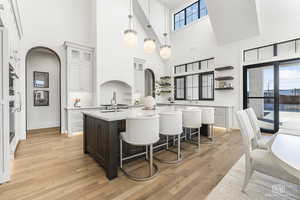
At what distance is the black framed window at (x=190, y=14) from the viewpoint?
603 cm

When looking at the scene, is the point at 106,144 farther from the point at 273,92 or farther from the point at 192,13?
the point at 192,13

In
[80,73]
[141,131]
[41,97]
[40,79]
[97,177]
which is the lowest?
[97,177]

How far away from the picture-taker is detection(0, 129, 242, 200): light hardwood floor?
1654 millimetres

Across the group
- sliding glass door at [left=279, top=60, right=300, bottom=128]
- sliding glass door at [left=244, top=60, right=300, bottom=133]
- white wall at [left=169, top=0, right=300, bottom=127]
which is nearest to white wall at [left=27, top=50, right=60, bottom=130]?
white wall at [left=169, top=0, right=300, bottom=127]

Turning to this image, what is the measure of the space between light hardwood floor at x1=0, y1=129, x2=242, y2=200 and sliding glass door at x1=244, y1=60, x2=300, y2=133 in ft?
7.46

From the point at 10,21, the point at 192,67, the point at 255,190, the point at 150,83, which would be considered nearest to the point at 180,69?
the point at 192,67

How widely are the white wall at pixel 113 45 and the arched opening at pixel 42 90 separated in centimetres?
162

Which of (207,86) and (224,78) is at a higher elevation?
(224,78)

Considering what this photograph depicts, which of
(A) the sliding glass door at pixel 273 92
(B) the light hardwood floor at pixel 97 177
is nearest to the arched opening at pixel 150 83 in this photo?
(A) the sliding glass door at pixel 273 92

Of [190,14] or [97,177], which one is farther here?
[190,14]

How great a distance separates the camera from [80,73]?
464 centimetres

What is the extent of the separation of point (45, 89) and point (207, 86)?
6.36m

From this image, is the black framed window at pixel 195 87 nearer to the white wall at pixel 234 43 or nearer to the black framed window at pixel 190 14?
the white wall at pixel 234 43

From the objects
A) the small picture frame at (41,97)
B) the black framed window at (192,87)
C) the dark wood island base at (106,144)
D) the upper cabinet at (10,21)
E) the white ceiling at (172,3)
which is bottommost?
the dark wood island base at (106,144)
